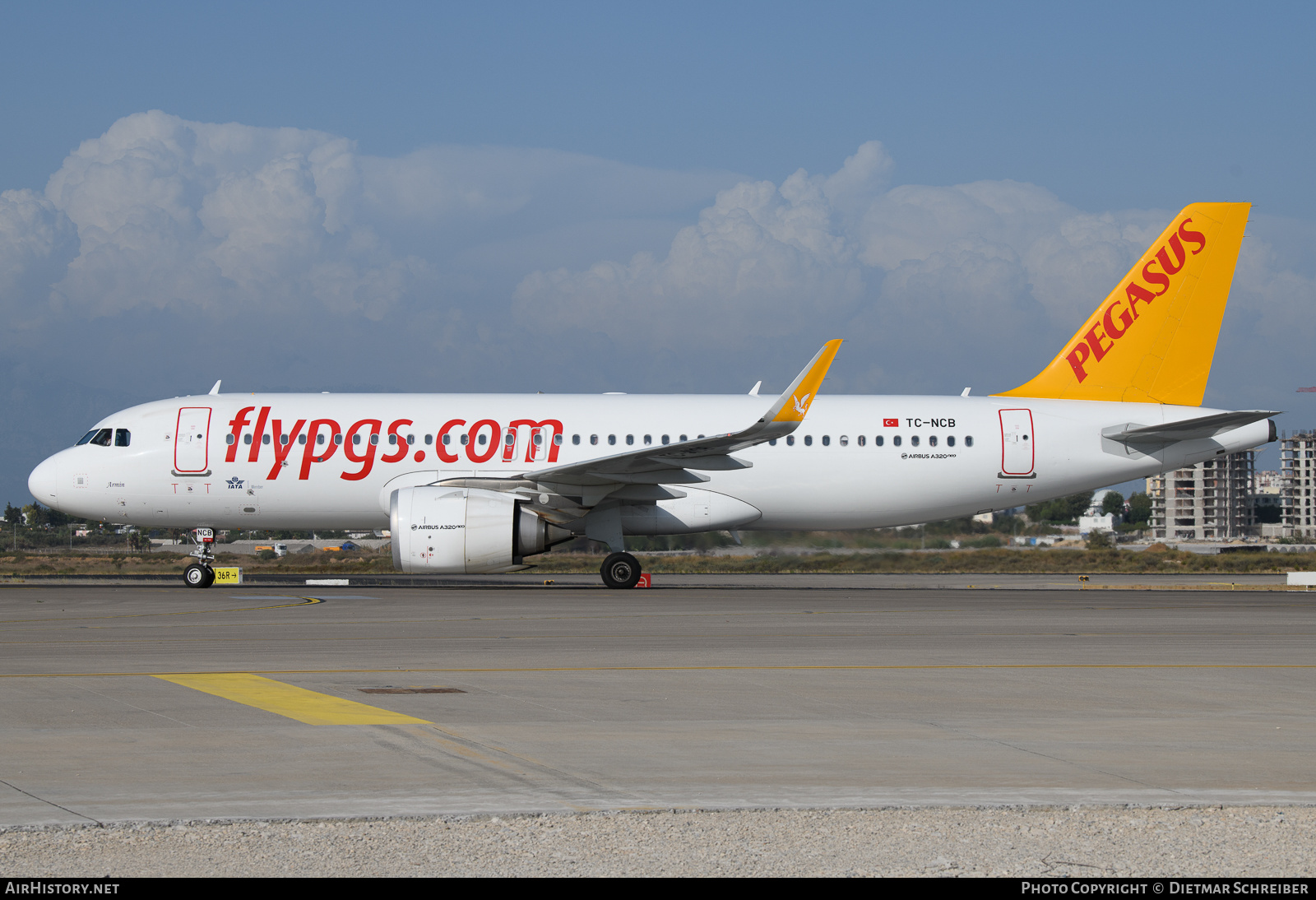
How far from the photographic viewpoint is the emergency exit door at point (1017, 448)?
25.7m

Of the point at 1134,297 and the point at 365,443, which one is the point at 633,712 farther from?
the point at 1134,297

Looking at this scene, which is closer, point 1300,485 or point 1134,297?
point 1134,297

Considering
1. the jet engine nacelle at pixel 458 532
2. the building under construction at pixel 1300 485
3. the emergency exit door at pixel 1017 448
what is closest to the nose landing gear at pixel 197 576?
the jet engine nacelle at pixel 458 532

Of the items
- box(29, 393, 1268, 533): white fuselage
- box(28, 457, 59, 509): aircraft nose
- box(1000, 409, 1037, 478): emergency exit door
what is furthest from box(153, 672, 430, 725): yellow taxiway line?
box(1000, 409, 1037, 478): emergency exit door

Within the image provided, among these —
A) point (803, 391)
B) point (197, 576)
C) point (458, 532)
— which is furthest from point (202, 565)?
point (803, 391)

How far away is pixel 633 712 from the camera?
9188 mm

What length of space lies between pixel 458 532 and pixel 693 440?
4709 millimetres

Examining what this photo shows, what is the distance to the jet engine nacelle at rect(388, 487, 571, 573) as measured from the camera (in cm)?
2189

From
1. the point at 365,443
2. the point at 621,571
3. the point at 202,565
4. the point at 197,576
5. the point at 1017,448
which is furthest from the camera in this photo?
the point at 1017,448

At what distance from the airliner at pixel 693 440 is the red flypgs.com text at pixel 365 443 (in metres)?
0.03

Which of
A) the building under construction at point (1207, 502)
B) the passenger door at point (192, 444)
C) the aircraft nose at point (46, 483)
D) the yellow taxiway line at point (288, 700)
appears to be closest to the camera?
the yellow taxiway line at point (288, 700)

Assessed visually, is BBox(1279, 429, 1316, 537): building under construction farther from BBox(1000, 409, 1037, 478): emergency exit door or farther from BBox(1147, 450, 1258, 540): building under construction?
BBox(1000, 409, 1037, 478): emergency exit door

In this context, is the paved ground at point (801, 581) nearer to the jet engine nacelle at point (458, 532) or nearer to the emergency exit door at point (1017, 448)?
the emergency exit door at point (1017, 448)

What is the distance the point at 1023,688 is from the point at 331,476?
55.2 ft
